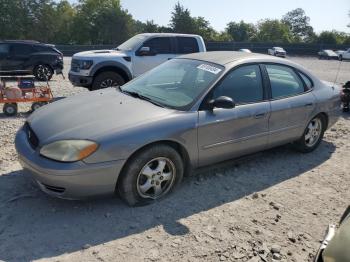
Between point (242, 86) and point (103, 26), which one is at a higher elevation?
point (103, 26)

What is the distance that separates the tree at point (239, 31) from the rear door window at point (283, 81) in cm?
6787

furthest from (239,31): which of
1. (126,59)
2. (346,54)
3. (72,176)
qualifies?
(72,176)

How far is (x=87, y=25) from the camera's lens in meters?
63.5

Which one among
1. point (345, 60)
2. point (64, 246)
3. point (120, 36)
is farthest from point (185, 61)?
point (120, 36)

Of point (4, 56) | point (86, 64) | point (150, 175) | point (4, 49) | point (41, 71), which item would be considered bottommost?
point (150, 175)

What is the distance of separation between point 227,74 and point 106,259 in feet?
8.40

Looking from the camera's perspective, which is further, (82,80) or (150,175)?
(82,80)

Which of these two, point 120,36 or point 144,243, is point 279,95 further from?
point 120,36

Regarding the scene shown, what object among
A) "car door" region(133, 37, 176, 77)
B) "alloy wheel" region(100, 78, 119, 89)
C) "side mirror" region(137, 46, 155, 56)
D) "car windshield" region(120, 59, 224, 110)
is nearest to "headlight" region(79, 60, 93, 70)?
"alloy wheel" region(100, 78, 119, 89)

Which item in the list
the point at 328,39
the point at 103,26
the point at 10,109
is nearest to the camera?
the point at 10,109

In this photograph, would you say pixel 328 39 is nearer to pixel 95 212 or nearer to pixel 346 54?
pixel 346 54

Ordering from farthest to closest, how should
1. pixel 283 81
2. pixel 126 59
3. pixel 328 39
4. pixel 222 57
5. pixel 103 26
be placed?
pixel 103 26 < pixel 328 39 < pixel 126 59 < pixel 283 81 < pixel 222 57

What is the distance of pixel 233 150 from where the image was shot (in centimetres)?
458

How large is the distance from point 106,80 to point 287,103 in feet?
18.0
